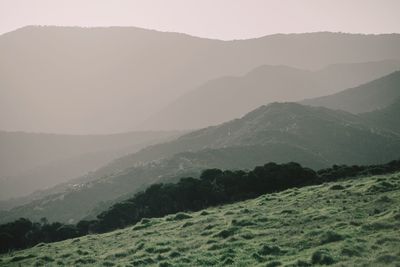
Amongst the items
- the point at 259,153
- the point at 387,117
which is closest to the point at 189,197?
the point at 259,153

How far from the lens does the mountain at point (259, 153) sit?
13162 cm

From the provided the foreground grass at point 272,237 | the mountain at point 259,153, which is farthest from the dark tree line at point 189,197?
the mountain at point 259,153

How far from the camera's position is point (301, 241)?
82.4 feet

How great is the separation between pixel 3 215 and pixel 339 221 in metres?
139

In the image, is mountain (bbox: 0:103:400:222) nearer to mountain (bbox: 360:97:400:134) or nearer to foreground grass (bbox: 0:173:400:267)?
mountain (bbox: 360:97:400:134)

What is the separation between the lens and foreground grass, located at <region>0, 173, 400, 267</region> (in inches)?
871

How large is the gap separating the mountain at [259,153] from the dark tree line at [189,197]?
5290 centimetres

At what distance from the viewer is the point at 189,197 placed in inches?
2378

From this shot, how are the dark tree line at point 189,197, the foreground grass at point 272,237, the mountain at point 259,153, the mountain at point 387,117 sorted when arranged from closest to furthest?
the foreground grass at point 272,237 → the dark tree line at point 189,197 → the mountain at point 259,153 → the mountain at point 387,117

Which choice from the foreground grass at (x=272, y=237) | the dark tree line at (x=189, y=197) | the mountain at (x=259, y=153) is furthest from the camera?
the mountain at (x=259, y=153)

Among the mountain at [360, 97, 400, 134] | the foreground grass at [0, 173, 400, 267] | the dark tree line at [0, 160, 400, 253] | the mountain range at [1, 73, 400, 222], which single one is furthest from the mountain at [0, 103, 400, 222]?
the foreground grass at [0, 173, 400, 267]

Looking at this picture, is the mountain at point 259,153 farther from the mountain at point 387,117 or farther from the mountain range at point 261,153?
the mountain at point 387,117

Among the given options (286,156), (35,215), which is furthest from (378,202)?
(35,215)

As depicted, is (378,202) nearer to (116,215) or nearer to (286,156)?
(116,215)
